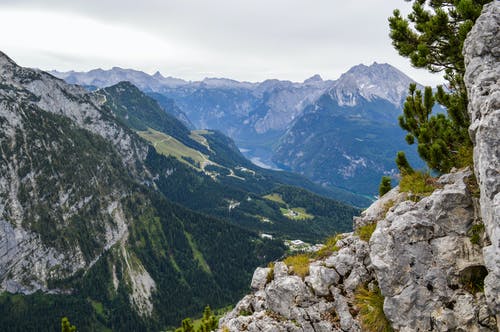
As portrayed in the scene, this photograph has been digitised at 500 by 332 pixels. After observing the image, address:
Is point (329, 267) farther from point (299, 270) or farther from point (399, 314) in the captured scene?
point (399, 314)

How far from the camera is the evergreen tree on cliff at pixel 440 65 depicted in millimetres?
22547

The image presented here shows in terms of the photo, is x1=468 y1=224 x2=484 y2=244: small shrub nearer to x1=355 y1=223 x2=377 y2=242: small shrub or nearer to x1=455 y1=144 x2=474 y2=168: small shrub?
x1=455 y1=144 x2=474 y2=168: small shrub

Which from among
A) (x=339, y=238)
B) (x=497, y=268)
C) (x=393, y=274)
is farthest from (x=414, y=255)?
(x=339, y=238)

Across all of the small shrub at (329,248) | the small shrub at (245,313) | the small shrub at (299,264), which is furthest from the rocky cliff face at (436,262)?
the small shrub at (245,313)

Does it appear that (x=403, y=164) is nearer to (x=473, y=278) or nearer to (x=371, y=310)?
(x=473, y=278)

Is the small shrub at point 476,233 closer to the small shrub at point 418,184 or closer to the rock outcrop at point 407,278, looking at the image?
the rock outcrop at point 407,278

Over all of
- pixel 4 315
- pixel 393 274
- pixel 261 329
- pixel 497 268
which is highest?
pixel 497 268

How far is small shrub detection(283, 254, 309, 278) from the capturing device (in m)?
23.4

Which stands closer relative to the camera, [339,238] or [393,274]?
[393,274]

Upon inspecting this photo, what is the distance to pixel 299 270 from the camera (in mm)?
23625

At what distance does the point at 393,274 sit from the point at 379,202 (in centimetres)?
894

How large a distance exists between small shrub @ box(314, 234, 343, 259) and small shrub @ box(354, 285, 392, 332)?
4.98 meters

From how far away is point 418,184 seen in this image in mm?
22375

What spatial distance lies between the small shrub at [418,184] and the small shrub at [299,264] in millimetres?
7768
